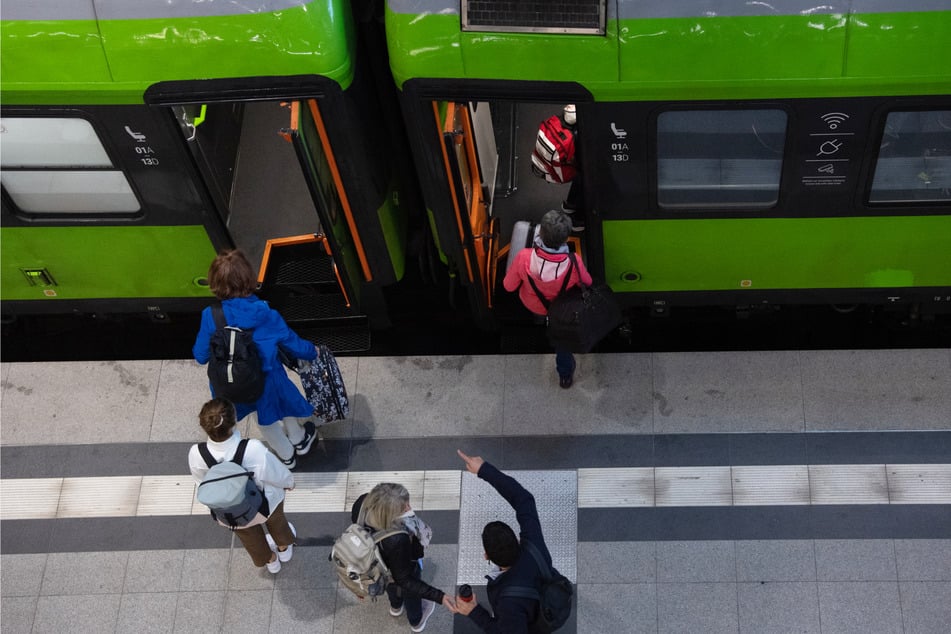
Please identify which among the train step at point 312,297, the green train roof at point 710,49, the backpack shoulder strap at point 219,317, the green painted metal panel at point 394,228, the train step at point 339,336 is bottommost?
the train step at point 339,336

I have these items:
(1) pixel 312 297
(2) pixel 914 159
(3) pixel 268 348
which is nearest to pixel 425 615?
(3) pixel 268 348

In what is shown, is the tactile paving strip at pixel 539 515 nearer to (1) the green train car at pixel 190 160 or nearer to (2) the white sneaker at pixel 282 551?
(2) the white sneaker at pixel 282 551

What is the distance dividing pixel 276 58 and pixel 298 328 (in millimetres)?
2467

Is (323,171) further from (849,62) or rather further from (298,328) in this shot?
(849,62)

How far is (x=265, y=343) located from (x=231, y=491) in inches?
40.4

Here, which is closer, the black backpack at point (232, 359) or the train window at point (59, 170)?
the black backpack at point (232, 359)

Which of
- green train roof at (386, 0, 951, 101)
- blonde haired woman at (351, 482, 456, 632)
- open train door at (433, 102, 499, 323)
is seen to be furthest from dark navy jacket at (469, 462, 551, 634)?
green train roof at (386, 0, 951, 101)

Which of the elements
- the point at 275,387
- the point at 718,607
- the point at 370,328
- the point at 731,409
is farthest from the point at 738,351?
the point at 275,387

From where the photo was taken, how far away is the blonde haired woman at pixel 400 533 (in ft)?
17.1

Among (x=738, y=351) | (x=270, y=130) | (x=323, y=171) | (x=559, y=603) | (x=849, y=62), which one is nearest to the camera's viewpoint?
(x=559, y=603)

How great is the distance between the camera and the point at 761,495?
264 inches

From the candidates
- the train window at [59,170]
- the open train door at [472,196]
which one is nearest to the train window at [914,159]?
the open train door at [472,196]

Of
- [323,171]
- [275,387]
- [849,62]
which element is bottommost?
[275,387]

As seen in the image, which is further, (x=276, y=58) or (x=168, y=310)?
(x=168, y=310)
